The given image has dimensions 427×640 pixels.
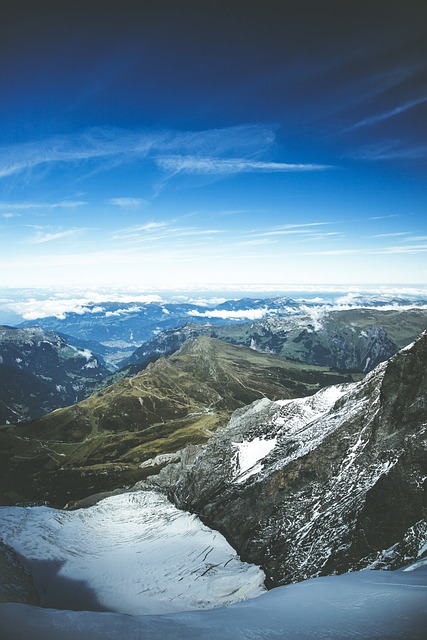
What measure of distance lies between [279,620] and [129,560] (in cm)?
4802

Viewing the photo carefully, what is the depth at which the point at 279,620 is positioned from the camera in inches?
955

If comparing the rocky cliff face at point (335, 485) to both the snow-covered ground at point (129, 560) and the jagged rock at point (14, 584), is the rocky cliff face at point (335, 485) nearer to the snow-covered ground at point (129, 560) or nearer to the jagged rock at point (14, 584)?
the snow-covered ground at point (129, 560)

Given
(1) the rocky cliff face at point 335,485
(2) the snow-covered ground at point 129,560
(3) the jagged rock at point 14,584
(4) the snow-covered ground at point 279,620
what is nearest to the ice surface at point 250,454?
(1) the rocky cliff face at point 335,485

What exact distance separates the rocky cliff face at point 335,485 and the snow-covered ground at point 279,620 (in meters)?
12.9

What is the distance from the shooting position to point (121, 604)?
49469 millimetres

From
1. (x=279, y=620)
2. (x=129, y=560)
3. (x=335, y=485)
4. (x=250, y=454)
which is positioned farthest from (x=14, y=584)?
(x=250, y=454)

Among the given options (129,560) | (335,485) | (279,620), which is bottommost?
(129,560)

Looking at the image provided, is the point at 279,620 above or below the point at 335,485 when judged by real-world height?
above

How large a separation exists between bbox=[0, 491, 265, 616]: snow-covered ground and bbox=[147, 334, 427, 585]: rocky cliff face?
12.1 ft

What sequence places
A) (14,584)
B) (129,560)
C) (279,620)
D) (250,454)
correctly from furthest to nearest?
(250,454)
(129,560)
(14,584)
(279,620)

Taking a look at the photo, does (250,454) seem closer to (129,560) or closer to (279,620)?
(129,560)

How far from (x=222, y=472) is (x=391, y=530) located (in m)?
39.1

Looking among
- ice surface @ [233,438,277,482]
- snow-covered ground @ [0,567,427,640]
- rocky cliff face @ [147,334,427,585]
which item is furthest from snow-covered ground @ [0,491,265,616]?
snow-covered ground @ [0,567,427,640]

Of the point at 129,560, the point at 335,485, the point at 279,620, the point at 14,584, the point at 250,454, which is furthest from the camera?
the point at 250,454
